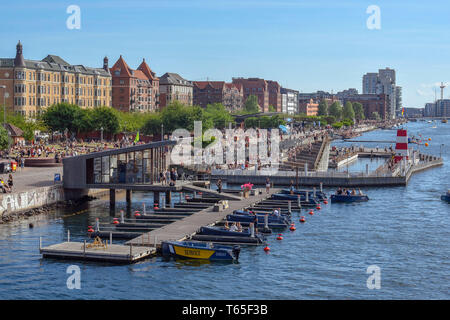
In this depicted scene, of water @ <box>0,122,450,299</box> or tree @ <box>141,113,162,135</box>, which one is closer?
water @ <box>0,122,450,299</box>

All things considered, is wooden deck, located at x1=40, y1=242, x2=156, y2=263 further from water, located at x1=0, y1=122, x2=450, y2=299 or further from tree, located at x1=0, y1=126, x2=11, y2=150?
tree, located at x1=0, y1=126, x2=11, y2=150

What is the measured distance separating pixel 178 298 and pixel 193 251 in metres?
8.15

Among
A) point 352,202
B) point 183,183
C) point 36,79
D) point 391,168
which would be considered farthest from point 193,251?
point 36,79

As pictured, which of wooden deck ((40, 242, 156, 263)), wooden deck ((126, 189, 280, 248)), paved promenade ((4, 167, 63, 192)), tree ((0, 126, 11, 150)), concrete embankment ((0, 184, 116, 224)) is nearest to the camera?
wooden deck ((40, 242, 156, 263))

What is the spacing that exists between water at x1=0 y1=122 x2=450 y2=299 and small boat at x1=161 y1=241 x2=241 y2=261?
82cm

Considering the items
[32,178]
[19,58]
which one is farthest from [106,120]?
[32,178]

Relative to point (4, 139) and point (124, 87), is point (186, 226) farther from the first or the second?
point (124, 87)

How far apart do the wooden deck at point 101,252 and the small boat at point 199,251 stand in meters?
1.16

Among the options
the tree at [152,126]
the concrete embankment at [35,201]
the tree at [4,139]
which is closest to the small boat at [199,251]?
the concrete embankment at [35,201]

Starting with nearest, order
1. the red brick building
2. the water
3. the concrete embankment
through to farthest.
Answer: the water
the concrete embankment
the red brick building

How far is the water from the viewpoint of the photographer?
3812 cm

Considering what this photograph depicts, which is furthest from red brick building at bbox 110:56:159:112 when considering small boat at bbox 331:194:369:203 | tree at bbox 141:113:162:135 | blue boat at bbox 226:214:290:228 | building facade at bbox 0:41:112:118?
blue boat at bbox 226:214:290:228

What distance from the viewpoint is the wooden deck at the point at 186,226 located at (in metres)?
47.3
